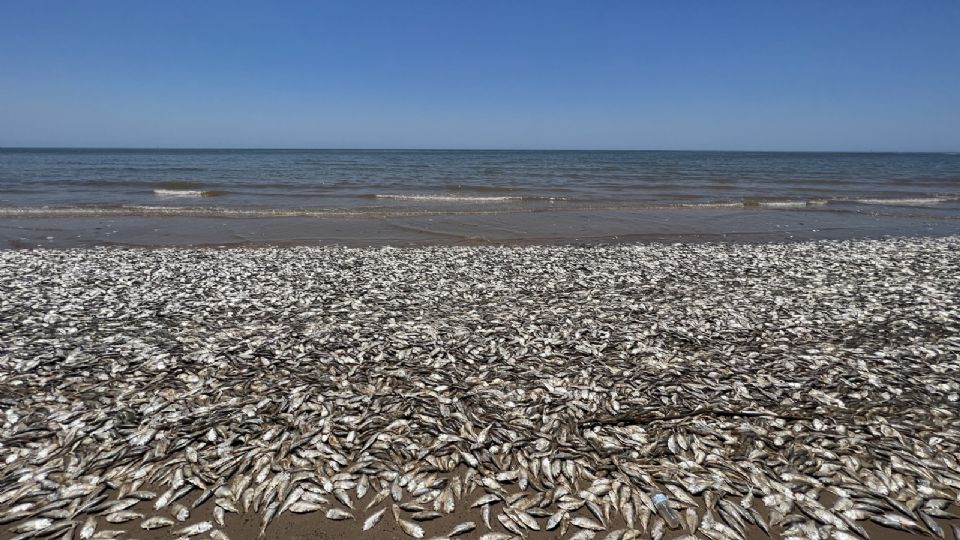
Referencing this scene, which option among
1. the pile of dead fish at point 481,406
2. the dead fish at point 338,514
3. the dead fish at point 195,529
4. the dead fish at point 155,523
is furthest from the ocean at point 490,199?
the dead fish at point 338,514

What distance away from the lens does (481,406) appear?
635cm

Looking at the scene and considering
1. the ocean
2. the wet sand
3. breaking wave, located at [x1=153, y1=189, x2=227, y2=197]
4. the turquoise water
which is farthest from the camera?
breaking wave, located at [x1=153, y1=189, x2=227, y2=197]

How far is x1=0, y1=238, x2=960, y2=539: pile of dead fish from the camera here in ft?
15.5

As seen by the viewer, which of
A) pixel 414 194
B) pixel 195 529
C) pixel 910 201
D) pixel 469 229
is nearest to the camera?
pixel 195 529

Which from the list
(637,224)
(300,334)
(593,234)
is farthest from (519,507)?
(637,224)

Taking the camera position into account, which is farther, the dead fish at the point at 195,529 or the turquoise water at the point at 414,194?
the turquoise water at the point at 414,194

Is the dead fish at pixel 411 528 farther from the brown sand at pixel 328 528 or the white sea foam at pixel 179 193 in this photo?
the white sea foam at pixel 179 193

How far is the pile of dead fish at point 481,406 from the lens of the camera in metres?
4.71

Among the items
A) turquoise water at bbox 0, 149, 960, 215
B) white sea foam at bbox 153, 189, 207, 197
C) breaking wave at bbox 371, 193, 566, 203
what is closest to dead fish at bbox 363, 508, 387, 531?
turquoise water at bbox 0, 149, 960, 215

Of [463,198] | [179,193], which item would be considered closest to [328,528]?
[463,198]

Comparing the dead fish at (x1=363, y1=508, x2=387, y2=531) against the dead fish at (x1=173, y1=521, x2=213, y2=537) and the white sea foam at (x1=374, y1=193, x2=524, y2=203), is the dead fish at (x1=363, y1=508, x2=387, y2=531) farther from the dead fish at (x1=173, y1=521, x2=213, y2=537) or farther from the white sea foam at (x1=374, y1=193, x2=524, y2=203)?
the white sea foam at (x1=374, y1=193, x2=524, y2=203)

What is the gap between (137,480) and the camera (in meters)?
4.95

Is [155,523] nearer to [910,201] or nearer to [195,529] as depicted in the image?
[195,529]

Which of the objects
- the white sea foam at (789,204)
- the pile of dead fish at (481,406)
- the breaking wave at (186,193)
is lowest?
the pile of dead fish at (481,406)
